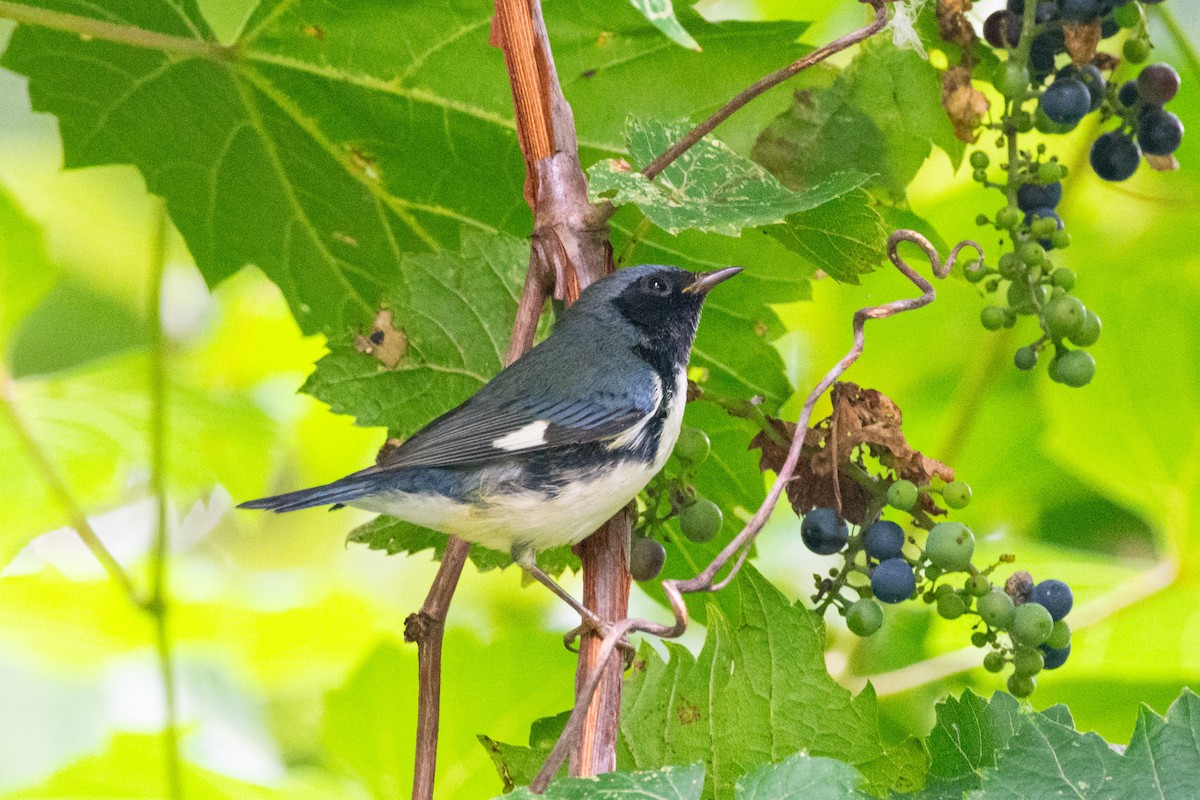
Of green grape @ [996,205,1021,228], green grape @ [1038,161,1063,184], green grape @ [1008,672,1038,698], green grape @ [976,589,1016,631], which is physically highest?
green grape @ [1038,161,1063,184]

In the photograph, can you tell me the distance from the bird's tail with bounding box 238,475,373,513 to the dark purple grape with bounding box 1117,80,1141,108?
133 centimetres

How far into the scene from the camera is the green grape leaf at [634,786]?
3.78 feet

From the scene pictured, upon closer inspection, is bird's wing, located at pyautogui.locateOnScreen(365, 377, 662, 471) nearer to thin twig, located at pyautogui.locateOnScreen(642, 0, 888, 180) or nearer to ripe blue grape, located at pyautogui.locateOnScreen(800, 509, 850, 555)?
ripe blue grape, located at pyautogui.locateOnScreen(800, 509, 850, 555)

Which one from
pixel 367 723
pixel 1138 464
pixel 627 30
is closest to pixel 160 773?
pixel 367 723

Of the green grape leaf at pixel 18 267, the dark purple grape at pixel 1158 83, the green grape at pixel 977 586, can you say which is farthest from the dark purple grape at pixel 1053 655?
the green grape leaf at pixel 18 267

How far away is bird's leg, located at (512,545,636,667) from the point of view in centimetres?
132

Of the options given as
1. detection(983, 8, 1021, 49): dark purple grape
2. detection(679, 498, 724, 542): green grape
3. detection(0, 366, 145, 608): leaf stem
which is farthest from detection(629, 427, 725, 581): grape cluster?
detection(0, 366, 145, 608): leaf stem

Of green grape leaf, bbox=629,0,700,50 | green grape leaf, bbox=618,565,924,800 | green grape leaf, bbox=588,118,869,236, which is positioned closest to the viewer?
green grape leaf, bbox=629,0,700,50

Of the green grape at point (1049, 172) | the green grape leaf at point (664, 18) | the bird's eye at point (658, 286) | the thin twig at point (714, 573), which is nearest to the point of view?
the green grape leaf at point (664, 18)

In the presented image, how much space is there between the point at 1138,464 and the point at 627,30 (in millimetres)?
1394

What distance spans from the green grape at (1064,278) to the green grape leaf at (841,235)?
27cm

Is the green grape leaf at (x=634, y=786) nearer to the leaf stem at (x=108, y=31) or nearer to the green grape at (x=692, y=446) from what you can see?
the green grape at (x=692, y=446)

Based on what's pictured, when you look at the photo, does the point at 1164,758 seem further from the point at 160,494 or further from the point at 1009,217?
the point at 160,494

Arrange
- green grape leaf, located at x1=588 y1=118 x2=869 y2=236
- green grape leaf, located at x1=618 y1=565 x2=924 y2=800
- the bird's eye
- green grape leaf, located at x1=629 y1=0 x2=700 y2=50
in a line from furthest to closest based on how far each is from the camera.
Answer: the bird's eye → green grape leaf, located at x1=618 y1=565 x2=924 y2=800 → green grape leaf, located at x1=588 y1=118 x2=869 y2=236 → green grape leaf, located at x1=629 y1=0 x2=700 y2=50
